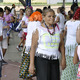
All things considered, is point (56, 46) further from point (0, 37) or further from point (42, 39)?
point (0, 37)

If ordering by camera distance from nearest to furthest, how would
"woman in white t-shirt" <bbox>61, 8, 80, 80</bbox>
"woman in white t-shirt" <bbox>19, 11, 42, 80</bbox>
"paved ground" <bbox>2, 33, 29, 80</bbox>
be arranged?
"woman in white t-shirt" <bbox>61, 8, 80, 80</bbox> < "woman in white t-shirt" <bbox>19, 11, 42, 80</bbox> < "paved ground" <bbox>2, 33, 29, 80</bbox>

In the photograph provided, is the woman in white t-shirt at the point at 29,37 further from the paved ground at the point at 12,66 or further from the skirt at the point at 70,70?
the paved ground at the point at 12,66

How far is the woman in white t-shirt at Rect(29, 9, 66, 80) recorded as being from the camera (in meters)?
3.57

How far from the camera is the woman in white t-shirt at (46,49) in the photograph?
11.7 ft

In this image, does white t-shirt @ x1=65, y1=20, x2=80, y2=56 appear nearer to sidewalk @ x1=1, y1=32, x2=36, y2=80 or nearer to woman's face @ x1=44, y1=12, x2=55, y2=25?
woman's face @ x1=44, y1=12, x2=55, y2=25

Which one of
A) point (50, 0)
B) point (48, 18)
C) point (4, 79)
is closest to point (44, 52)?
point (48, 18)

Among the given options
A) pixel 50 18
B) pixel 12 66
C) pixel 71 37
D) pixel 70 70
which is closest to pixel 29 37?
pixel 71 37

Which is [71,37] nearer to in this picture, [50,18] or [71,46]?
[71,46]

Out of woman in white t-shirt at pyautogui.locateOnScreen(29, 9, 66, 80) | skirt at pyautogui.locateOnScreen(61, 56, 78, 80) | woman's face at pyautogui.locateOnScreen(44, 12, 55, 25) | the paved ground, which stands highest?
woman's face at pyautogui.locateOnScreen(44, 12, 55, 25)

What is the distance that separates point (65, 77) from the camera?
4.74 meters

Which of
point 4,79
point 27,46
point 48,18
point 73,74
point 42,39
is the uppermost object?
point 48,18


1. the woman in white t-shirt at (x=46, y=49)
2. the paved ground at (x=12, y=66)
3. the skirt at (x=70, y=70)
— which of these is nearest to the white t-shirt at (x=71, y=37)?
the skirt at (x=70, y=70)

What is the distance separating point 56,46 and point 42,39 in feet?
0.76

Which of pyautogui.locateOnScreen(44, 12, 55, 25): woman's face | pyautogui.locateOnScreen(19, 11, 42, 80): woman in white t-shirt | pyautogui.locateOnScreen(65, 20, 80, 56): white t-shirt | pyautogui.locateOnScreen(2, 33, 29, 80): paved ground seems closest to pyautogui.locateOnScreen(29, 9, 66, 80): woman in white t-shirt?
pyautogui.locateOnScreen(44, 12, 55, 25): woman's face
